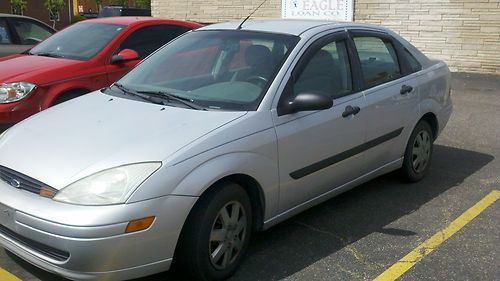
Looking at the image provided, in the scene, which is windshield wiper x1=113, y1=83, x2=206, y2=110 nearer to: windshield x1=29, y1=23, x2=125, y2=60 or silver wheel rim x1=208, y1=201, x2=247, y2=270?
silver wheel rim x1=208, y1=201, x2=247, y2=270

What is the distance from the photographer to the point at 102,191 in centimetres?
282

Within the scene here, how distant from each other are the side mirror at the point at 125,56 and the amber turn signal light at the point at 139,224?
3733mm

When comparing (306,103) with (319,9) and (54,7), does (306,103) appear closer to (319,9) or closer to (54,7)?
(319,9)

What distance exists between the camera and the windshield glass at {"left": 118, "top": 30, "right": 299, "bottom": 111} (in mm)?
3680

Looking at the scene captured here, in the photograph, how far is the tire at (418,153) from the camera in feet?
16.4

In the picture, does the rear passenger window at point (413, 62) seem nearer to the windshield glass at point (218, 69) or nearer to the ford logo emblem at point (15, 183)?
the windshield glass at point (218, 69)

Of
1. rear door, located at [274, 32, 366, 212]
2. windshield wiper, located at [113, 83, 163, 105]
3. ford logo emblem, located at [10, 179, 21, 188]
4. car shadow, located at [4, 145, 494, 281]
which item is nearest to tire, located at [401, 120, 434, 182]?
car shadow, located at [4, 145, 494, 281]


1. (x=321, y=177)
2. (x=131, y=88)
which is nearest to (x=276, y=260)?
(x=321, y=177)

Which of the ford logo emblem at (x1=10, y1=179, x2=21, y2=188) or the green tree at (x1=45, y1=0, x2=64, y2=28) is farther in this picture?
the green tree at (x1=45, y1=0, x2=64, y2=28)

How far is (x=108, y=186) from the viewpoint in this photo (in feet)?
9.32

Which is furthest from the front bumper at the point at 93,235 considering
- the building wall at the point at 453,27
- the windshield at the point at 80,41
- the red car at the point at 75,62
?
the building wall at the point at 453,27

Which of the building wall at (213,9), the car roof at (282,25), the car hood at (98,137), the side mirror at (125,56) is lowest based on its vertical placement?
Result: the car hood at (98,137)

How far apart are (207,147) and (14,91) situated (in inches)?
130

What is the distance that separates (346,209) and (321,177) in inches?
29.1
